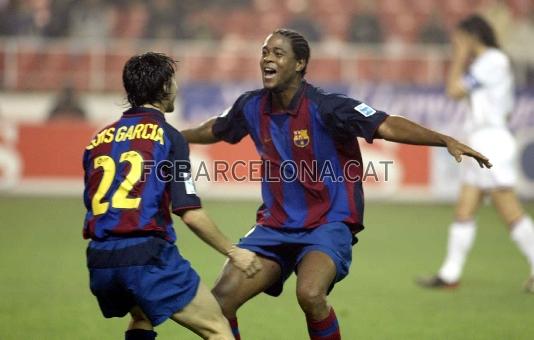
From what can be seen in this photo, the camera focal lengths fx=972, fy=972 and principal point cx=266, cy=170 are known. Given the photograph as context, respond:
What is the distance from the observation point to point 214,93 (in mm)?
16312

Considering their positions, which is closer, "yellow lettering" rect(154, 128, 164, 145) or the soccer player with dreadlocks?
"yellow lettering" rect(154, 128, 164, 145)

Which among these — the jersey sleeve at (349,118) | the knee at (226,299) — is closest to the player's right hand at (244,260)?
the knee at (226,299)

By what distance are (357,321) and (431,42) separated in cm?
1174

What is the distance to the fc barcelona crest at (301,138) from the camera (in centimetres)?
580

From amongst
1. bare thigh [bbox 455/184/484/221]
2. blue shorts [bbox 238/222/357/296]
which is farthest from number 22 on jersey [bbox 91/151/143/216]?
bare thigh [bbox 455/184/484/221]

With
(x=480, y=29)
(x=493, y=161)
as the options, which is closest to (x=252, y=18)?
(x=480, y=29)

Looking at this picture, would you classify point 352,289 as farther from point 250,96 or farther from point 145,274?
point 145,274

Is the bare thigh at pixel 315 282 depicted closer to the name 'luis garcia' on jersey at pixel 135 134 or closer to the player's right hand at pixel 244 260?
the player's right hand at pixel 244 260

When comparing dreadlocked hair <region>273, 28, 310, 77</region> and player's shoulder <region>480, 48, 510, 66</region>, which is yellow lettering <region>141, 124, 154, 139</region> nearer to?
dreadlocked hair <region>273, 28, 310, 77</region>

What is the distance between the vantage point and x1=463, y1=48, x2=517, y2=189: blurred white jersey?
9109 mm

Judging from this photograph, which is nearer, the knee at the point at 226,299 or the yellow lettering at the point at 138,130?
the yellow lettering at the point at 138,130

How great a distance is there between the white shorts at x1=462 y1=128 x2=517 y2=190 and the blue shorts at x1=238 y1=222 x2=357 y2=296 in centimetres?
360

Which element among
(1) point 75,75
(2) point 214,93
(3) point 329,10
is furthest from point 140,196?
(3) point 329,10

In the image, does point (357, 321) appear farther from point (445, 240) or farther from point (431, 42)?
point (431, 42)
